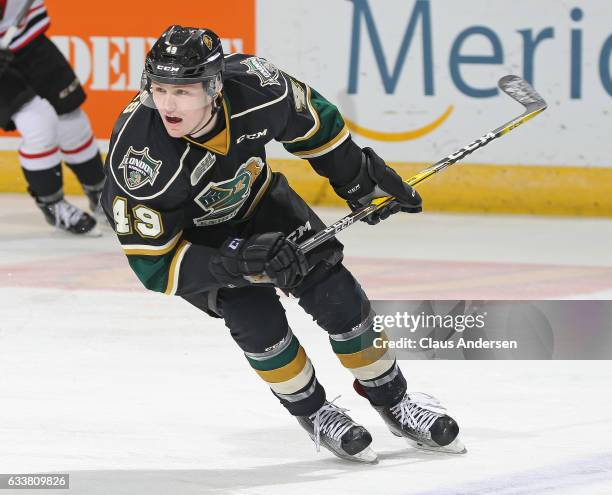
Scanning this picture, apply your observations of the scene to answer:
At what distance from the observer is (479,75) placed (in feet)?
21.5

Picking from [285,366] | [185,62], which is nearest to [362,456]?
[285,366]

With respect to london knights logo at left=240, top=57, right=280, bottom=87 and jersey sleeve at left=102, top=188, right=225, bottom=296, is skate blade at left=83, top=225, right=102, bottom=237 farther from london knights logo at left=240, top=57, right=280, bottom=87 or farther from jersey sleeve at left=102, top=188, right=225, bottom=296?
jersey sleeve at left=102, top=188, right=225, bottom=296

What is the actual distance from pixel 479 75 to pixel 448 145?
1.15 ft

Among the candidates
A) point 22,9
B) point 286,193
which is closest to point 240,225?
Result: point 286,193

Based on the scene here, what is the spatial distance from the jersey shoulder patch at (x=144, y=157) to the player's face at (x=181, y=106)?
39 millimetres

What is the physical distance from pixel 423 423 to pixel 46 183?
3431 millimetres

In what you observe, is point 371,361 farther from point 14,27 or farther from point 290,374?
point 14,27

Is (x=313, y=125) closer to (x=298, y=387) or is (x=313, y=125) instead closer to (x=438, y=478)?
(x=298, y=387)

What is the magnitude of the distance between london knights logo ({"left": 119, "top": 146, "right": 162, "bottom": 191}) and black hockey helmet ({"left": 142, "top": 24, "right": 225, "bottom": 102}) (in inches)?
6.5

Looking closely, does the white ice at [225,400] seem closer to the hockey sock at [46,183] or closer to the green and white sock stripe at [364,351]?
the green and white sock stripe at [364,351]

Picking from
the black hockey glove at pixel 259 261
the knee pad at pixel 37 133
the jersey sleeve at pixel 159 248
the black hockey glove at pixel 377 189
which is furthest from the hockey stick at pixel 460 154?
the knee pad at pixel 37 133

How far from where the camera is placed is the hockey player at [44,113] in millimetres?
6266

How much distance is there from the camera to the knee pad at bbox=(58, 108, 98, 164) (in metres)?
6.45

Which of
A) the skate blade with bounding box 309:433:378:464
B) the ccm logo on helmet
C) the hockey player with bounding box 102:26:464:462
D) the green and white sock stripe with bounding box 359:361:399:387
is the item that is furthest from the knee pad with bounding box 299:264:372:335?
the ccm logo on helmet
